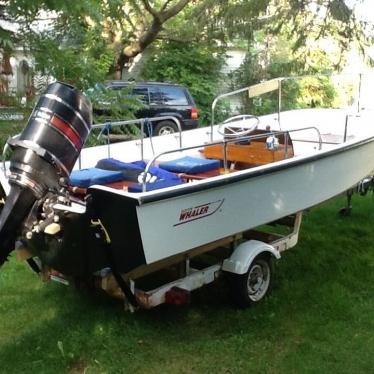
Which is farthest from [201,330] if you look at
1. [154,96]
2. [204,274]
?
[154,96]

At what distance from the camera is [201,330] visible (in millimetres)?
4375

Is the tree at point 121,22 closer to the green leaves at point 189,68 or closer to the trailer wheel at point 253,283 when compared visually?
the trailer wheel at point 253,283

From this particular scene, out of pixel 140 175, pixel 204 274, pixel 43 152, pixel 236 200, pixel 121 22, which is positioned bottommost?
pixel 204 274

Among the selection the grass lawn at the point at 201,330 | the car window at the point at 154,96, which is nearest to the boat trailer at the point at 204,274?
the grass lawn at the point at 201,330

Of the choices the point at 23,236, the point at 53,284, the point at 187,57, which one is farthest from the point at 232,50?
the point at 23,236

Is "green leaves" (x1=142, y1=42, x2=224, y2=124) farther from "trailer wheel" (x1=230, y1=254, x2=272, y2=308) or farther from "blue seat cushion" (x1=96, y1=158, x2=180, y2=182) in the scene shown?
"trailer wheel" (x1=230, y1=254, x2=272, y2=308)

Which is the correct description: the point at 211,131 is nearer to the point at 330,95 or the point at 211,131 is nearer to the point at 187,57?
the point at 187,57

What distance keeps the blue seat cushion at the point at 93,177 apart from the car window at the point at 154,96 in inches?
404

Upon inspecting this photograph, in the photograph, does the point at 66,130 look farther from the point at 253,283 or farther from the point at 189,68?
the point at 189,68

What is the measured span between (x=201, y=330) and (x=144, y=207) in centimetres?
128

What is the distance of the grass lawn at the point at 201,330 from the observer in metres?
3.91

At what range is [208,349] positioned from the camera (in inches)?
161

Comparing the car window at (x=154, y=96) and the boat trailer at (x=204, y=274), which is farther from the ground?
the car window at (x=154, y=96)

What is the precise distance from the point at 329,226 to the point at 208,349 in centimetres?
332
